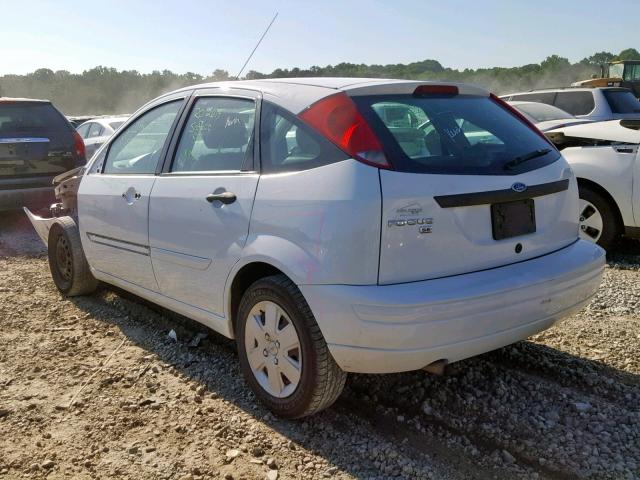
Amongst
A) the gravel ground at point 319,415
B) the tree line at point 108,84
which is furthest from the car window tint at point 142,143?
the tree line at point 108,84

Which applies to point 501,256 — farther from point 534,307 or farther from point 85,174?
point 85,174

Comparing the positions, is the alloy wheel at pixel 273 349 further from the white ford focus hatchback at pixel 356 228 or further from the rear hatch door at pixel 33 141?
the rear hatch door at pixel 33 141

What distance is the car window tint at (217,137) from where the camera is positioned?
3346 mm

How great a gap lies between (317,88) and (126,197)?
1635 mm

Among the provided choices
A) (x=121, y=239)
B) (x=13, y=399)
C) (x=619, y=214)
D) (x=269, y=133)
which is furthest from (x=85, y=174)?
(x=619, y=214)

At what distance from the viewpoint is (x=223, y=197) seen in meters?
3.26

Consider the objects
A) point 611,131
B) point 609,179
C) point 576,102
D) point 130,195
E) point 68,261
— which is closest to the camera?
point 130,195

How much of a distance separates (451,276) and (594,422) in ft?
3.50

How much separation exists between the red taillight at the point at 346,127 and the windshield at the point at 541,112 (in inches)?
362

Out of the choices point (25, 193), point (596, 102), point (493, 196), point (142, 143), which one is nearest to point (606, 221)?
point (493, 196)

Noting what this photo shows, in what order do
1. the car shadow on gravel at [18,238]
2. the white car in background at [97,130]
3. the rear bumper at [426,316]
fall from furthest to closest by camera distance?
the white car in background at [97,130] → the car shadow on gravel at [18,238] → the rear bumper at [426,316]

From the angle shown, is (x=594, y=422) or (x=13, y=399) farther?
(x=13, y=399)

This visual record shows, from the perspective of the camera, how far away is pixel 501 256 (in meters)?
2.92

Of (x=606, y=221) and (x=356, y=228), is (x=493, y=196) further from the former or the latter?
(x=606, y=221)
